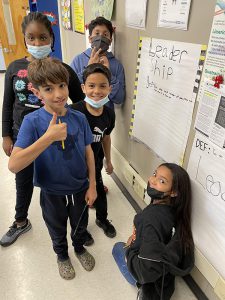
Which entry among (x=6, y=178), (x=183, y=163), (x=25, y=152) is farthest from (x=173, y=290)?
(x=6, y=178)

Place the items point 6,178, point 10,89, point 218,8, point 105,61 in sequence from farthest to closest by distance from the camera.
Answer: point 6,178 < point 105,61 < point 10,89 < point 218,8

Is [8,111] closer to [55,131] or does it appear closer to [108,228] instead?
[55,131]

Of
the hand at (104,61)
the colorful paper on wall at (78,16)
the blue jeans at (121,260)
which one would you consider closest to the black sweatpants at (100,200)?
the blue jeans at (121,260)

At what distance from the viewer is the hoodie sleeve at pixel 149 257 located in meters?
1.08

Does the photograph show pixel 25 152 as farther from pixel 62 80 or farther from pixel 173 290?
pixel 173 290

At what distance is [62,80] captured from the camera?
1.00 metres

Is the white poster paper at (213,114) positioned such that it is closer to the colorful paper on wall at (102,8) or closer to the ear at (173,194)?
the ear at (173,194)

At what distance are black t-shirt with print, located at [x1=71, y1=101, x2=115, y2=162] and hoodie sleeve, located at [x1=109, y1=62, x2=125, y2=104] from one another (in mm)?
298

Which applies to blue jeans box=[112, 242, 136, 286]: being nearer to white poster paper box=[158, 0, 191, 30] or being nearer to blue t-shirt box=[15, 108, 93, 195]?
blue t-shirt box=[15, 108, 93, 195]

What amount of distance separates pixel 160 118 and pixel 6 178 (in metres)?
1.54

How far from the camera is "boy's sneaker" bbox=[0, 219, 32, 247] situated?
5.13ft

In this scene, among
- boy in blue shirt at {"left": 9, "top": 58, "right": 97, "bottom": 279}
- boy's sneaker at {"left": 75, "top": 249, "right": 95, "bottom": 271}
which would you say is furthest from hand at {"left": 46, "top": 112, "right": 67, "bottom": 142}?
boy's sneaker at {"left": 75, "top": 249, "right": 95, "bottom": 271}

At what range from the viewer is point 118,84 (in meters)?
1.63

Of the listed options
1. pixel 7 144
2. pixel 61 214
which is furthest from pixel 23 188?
pixel 61 214
